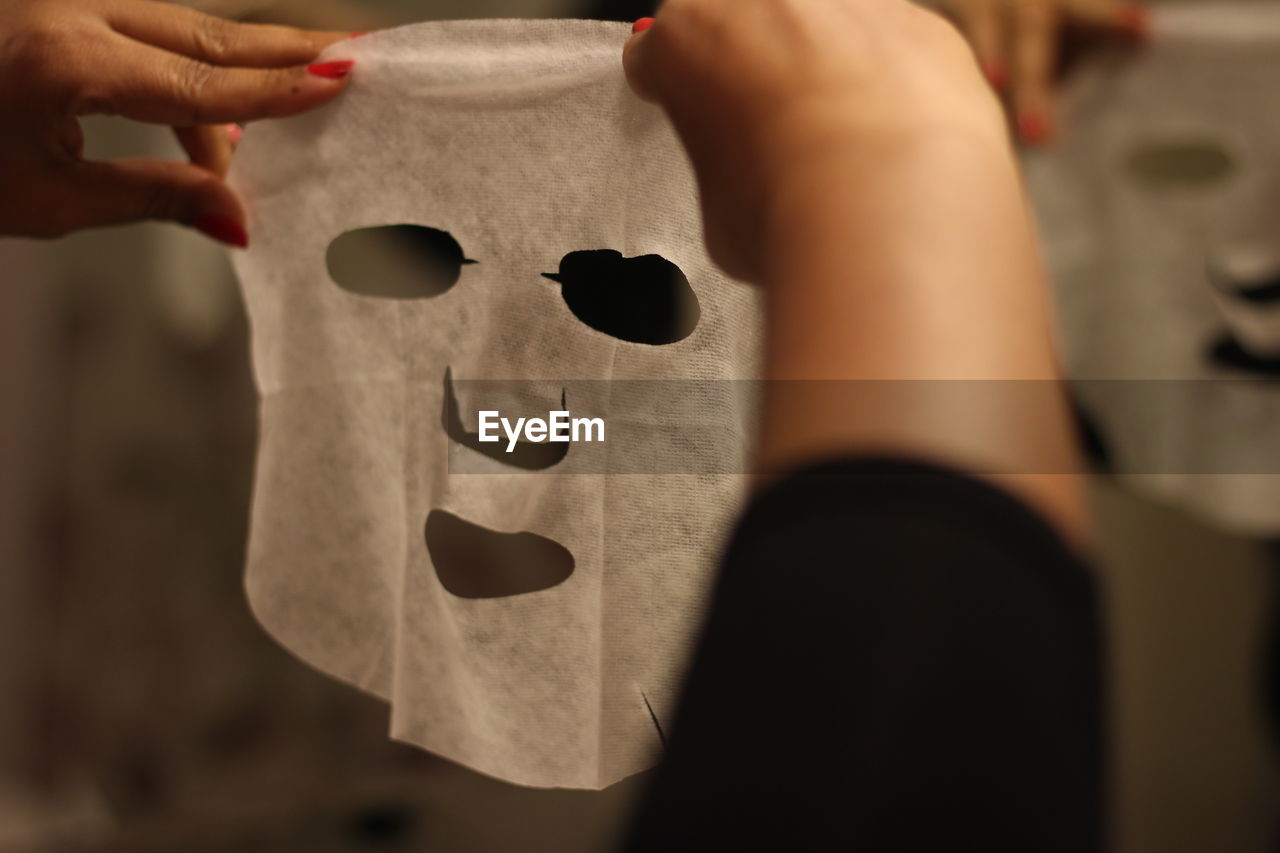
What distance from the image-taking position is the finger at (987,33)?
1.77ft

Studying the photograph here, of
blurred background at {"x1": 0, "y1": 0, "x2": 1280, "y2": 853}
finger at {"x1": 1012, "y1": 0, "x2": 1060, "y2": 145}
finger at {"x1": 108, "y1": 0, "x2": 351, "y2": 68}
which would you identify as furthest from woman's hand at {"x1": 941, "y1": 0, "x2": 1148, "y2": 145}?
blurred background at {"x1": 0, "y1": 0, "x2": 1280, "y2": 853}

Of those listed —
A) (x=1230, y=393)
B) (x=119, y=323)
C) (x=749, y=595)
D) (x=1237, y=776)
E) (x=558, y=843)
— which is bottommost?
(x=558, y=843)

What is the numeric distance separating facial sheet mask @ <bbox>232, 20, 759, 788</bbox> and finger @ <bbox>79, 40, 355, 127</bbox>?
1 centimetres

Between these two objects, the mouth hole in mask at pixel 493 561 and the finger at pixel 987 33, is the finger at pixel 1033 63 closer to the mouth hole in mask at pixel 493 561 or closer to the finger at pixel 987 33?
the finger at pixel 987 33

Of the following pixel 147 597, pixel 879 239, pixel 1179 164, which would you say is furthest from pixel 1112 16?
pixel 147 597

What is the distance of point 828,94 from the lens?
8.3 inches

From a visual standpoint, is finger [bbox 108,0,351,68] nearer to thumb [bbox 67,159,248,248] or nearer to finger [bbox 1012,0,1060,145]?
thumb [bbox 67,159,248,248]

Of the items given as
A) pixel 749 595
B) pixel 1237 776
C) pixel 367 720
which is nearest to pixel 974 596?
pixel 749 595

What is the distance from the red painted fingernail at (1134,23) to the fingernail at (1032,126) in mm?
77

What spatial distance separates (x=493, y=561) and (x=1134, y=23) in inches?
20.9

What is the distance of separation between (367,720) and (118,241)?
603mm

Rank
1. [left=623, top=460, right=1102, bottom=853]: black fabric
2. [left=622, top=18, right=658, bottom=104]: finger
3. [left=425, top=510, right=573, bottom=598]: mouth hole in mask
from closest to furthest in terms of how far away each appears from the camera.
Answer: [left=623, top=460, right=1102, bottom=853]: black fabric → [left=622, top=18, right=658, bottom=104]: finger → [left=425, top=510, right=573, bottom=598]: mouth hole in mask

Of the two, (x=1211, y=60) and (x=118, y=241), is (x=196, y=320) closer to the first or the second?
(x=118, y=241)

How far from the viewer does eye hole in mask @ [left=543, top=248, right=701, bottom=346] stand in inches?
14.6
